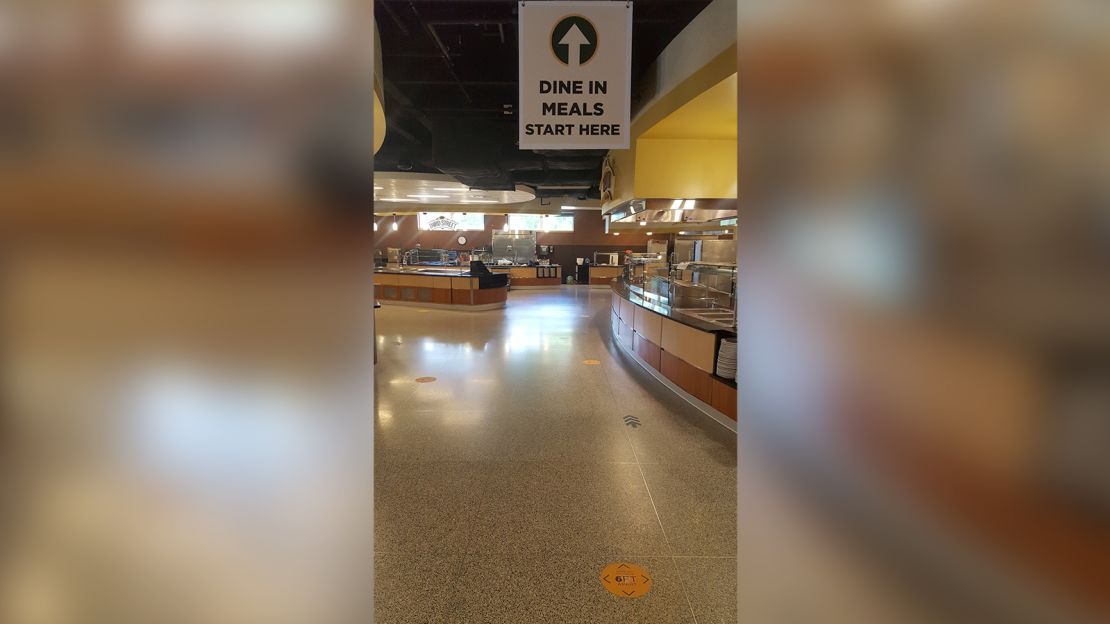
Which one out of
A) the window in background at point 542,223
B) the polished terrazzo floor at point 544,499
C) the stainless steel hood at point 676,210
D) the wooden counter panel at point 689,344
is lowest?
the polished terrazzo floor at point 544,499

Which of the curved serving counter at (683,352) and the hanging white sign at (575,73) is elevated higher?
the hanging white sign at (575,73)

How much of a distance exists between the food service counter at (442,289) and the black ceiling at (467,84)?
2947mm

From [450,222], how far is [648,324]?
16.4 metres

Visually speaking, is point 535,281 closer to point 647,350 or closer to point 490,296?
point 490,296

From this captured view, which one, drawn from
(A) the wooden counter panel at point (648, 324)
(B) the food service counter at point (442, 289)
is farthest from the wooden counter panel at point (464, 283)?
(A) the wooden counter panel at point (648, 324)

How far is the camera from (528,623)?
2.00 meters

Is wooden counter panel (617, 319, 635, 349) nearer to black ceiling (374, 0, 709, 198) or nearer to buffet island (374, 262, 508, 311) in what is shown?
black ceiling (374, 0, 709, 198)

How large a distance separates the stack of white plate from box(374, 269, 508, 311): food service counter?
893cm

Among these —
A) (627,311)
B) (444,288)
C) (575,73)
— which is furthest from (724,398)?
(444,288)

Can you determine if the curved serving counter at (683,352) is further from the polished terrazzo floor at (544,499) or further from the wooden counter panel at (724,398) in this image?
the polished terrazzo floor at (544,499)

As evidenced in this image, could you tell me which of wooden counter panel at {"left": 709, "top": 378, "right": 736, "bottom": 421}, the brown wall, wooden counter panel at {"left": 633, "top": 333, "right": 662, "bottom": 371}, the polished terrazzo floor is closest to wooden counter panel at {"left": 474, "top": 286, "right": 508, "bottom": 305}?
wooden counter panel at {"left": 633, "top": 333, "right": 662, "bottom": 371}

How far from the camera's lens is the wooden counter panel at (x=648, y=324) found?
5858 millimetres

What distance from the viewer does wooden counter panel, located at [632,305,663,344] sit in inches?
231
